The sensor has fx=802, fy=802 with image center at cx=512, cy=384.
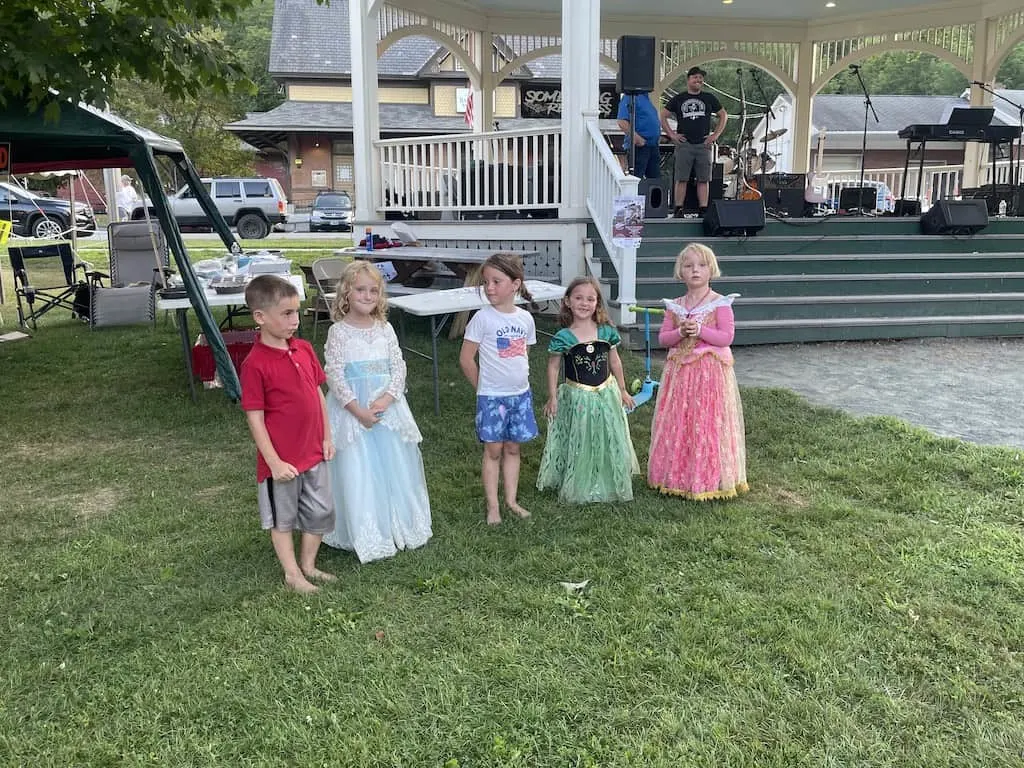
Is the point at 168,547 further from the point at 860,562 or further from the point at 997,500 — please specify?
the point at 997,500

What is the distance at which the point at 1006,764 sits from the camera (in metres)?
2.06

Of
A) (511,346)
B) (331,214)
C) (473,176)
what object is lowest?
(511,346)

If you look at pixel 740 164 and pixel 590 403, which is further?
pixel 740 164

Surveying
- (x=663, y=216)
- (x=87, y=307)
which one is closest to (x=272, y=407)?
(x=663, y=216)

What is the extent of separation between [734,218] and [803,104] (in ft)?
22.0

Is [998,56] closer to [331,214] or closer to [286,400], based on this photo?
[286,400]

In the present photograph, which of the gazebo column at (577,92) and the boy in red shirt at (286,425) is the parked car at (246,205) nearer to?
the gazebo column at (577,92)

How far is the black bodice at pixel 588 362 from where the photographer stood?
3.83 meters

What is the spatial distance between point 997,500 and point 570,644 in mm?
2418

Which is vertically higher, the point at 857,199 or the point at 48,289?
the point at 857,199

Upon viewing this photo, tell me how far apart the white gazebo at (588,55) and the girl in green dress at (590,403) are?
12.3 ft

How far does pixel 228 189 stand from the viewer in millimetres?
22984

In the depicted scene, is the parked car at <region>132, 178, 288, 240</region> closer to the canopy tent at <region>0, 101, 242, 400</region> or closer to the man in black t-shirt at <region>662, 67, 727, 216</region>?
the man in black t-shirt at <region>662, 67, 727, 216</region>

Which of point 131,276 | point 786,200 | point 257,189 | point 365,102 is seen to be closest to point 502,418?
point 786,200
